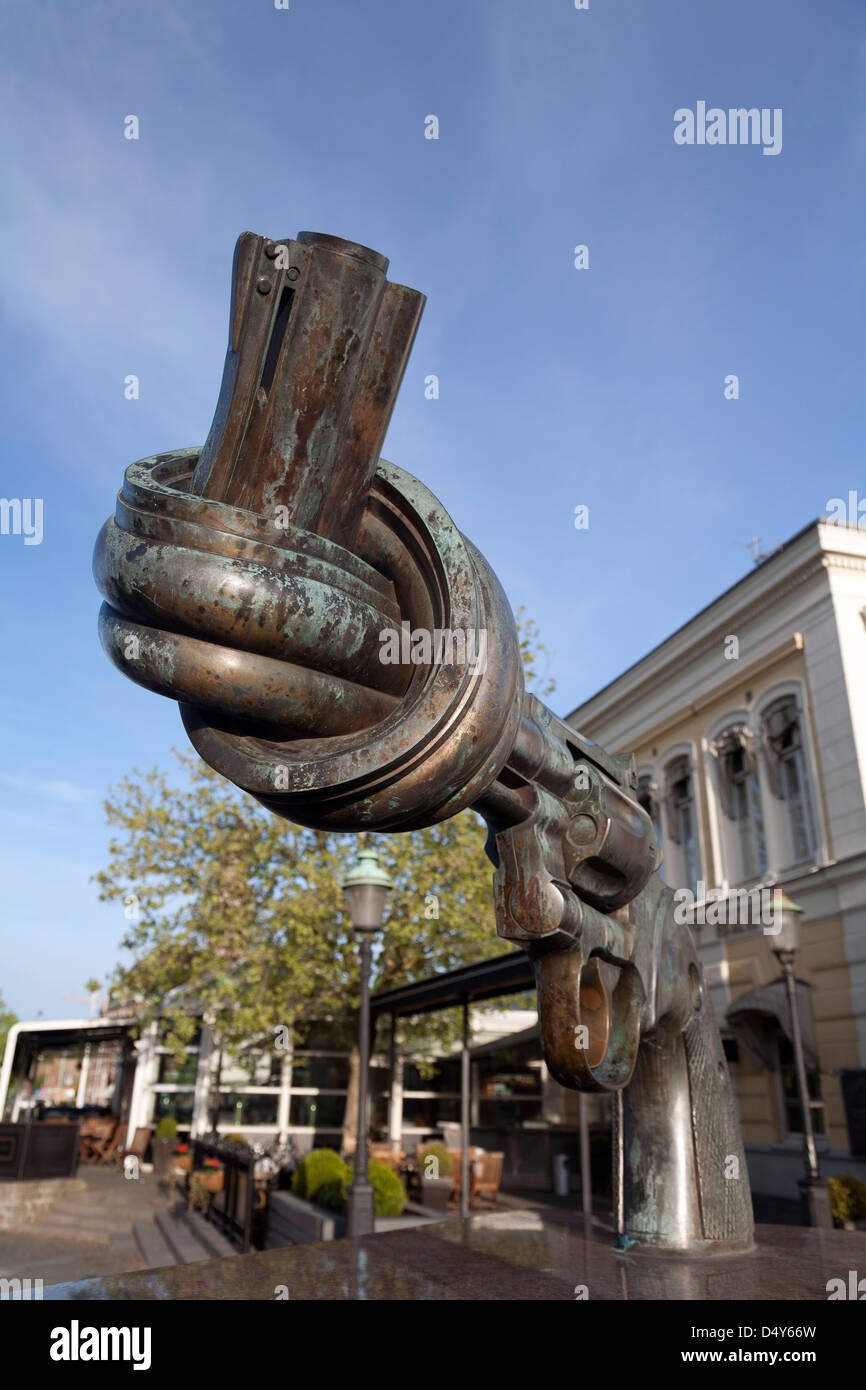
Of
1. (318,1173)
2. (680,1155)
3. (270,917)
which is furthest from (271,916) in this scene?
(680,1155)

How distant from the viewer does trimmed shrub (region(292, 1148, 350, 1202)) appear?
11.6m

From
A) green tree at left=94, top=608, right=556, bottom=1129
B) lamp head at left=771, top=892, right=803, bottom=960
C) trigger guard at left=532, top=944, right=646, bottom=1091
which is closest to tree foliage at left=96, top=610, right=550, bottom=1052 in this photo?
green tree at left=94, top=608, right=556, bottom=1129

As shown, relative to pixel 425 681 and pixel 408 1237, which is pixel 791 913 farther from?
pixel 425 681

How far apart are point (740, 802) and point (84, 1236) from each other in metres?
12.5

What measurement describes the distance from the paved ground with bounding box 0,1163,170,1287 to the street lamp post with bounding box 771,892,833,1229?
6460 millimetres

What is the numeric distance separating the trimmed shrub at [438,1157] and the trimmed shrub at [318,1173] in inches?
135

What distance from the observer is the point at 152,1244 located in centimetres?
1140

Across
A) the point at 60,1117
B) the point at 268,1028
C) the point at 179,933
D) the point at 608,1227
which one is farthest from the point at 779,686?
the point at 60,1117

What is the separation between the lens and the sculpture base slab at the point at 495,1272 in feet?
7.38

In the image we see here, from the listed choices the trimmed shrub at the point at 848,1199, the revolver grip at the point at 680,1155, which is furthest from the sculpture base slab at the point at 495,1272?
the trimmed shrub at the point at 848,1199

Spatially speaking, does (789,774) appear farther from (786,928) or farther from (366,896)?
(366,896)

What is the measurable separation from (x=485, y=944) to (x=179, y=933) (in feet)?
20.1

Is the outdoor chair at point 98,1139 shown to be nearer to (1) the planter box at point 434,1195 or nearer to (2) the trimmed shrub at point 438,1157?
(2) the trimmed shrub at point 438,1157

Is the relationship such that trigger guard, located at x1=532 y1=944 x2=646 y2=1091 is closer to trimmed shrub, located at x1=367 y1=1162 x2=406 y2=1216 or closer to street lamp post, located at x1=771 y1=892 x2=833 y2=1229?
street lamp post, located at x1=771 y1=892 x2=833 y2=1229
